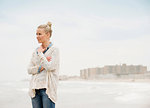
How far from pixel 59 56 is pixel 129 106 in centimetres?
387

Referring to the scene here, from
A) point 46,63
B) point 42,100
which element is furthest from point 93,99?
point 46,63

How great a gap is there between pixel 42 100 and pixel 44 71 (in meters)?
0.24

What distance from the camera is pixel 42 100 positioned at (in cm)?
193

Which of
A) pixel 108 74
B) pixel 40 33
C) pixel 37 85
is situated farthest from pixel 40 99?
pixel 108 74

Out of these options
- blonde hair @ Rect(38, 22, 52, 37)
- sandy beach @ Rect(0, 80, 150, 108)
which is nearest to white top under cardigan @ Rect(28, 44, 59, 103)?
blonde hair @ Rect(38, 22, 52, 37)

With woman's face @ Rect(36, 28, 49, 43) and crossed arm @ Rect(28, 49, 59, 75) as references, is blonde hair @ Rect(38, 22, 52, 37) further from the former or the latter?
crossed arm @ Rect(28, 49, 59, 75)

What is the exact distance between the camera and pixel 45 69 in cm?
194

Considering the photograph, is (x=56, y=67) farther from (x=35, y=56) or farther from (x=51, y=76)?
(x=35, y=56)

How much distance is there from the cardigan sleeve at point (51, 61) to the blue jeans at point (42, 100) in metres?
0.19

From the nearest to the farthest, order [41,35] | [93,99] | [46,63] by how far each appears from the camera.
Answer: [46,63]
[41,35]
[93,99]

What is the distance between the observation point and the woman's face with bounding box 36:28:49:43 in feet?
6.56

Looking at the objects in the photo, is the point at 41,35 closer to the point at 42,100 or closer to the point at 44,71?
the point at 44,71

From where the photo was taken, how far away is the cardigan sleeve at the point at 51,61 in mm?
1882

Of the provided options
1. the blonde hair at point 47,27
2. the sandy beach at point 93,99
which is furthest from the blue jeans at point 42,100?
the sandy beach at point 93,99
